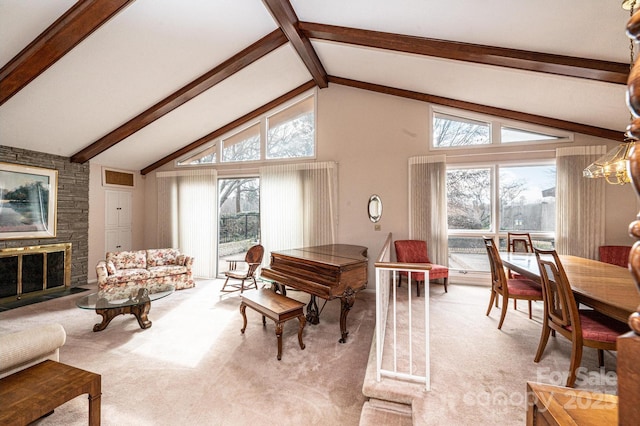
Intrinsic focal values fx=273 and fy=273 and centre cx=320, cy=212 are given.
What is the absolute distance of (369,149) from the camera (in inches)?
205

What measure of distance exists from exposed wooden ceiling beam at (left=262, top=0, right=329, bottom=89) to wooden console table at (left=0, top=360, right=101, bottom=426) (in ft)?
12.3

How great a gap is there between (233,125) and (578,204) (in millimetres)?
6386

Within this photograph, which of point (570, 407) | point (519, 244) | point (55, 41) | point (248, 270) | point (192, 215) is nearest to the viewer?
point (570, 407)

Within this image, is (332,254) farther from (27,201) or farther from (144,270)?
(27,201)

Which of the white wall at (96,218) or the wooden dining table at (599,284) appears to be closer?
the wooden dining table at (599,284)

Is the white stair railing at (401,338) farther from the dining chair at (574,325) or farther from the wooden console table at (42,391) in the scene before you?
the wooden console table at (42,391)

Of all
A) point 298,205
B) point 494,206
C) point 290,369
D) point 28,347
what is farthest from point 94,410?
point 494,206

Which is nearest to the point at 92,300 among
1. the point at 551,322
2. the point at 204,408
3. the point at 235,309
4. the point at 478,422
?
the point at 235,309

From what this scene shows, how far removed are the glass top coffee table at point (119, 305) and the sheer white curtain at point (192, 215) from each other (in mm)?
2421

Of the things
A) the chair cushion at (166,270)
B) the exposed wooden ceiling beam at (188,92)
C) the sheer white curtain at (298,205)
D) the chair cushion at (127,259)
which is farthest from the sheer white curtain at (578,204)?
the chair cushion at (127,259)

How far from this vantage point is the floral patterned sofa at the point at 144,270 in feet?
15.2

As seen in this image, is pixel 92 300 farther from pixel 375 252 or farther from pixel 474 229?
pixel 474 229

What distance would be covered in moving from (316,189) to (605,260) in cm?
460

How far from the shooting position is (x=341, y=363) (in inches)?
106
